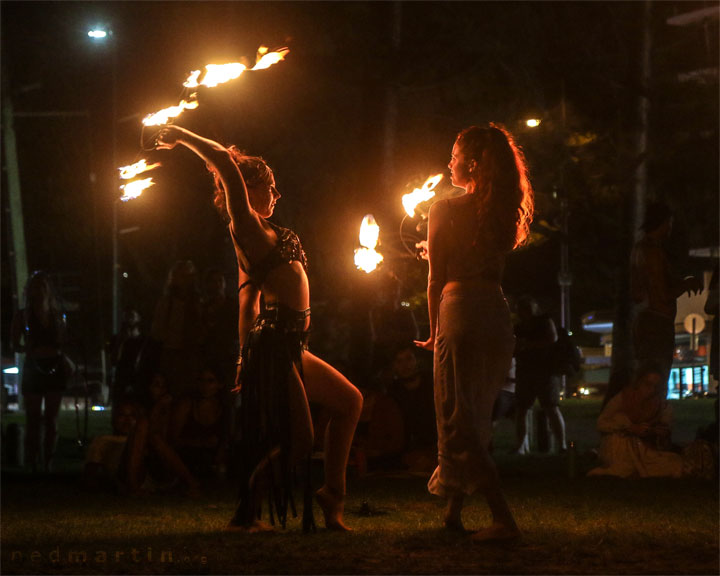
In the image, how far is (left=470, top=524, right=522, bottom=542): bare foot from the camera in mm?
7004

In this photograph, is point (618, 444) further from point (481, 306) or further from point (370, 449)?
point (481, 306)

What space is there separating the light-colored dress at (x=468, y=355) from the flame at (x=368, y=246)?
4745 millimetres

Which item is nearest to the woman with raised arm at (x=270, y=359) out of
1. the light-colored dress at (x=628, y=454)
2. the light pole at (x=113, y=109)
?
the light-colored dress at (x=628, y=454)

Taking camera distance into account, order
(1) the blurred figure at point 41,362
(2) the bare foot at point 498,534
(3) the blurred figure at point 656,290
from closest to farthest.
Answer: (2) the bare foot at point 498,534
(3) the blurred figure at point 656,290
(1) the blurred figure at point 41,362

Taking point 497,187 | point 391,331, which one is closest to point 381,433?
point 391,331

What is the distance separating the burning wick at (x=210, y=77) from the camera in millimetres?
7492

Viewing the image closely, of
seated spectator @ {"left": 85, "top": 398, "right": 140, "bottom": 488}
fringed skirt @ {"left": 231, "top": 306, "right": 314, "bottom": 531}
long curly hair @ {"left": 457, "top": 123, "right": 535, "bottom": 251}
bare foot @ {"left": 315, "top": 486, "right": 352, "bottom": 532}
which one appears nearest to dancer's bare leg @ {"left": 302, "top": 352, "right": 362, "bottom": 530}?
bare foot @ {"left": 315, "top": 486, "right": 352, "bottom": 532}

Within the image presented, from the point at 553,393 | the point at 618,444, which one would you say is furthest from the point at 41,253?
the point at 618,444

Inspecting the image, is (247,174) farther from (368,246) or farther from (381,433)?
(381,433)

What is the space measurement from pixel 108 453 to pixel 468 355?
515cm

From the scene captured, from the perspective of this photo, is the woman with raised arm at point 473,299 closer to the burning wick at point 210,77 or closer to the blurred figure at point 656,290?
the burning wick at point 210,77

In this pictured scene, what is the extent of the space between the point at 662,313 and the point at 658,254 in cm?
56

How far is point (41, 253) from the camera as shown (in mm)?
46375

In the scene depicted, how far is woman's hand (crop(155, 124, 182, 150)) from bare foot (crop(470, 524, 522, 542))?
2.77 metres
